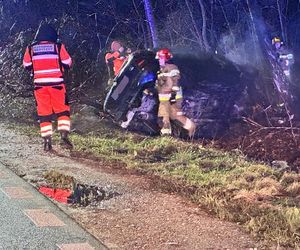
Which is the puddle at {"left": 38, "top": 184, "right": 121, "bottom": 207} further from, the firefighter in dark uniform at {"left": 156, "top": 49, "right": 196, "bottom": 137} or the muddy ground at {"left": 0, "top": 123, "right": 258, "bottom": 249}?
the firefighter in dark uniform at {"left": 156, "top": 49, "right": 196, "bottom": 137}

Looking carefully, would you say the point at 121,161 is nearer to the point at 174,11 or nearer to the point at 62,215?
the point at 62,215

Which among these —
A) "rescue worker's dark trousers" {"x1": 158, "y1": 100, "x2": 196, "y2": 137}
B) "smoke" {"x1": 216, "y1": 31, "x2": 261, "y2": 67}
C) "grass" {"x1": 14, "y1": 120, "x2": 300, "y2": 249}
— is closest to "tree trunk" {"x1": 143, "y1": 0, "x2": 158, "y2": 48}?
"smoke" {"x1": 216, "y1": 31, "x2": 261, "y2": 67}

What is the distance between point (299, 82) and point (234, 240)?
22.7ft

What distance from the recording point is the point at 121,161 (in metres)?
6.40

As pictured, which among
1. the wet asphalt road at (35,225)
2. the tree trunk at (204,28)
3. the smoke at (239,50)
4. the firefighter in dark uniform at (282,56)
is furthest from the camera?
the tree trunk at (204,28)

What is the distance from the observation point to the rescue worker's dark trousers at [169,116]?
829 centimetres

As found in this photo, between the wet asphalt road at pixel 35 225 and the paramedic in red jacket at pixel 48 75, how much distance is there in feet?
8.25

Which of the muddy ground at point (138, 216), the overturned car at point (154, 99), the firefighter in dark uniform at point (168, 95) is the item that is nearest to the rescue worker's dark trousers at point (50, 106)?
the muddy ground at point (138, 216)

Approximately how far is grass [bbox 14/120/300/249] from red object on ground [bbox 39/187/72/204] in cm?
106

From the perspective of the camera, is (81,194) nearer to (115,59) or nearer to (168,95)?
(168,95)

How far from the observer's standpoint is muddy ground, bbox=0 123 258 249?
3652mm

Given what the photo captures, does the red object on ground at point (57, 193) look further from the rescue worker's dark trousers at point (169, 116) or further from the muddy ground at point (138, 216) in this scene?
the rescue worker's dark trousers at point (169, 116)

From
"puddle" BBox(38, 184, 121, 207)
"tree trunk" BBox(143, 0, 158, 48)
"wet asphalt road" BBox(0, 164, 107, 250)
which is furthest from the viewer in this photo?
"tree trunk" BBox(143, 0, 158, 48)

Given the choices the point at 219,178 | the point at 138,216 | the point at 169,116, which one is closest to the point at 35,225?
the point at 138,216
